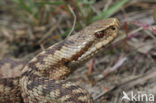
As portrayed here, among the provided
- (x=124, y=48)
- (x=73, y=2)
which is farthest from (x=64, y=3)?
(x=124, y=48)

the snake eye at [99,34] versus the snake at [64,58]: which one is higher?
the snake eye at [99,34]

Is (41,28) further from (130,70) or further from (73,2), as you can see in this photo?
(130,70)

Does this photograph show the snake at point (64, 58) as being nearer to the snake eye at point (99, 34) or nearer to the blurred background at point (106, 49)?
the snake eye at point (99, 34)

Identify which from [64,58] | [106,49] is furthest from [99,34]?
[106,49]

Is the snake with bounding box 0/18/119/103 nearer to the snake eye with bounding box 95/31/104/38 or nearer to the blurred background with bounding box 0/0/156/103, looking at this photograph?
the snake eye with bounding box 95/31/104/38

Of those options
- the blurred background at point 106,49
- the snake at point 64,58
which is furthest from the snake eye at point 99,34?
the blurred background at point 106,49

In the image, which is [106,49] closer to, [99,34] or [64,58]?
[99,34]

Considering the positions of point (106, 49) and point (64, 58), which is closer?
point (64, 58)

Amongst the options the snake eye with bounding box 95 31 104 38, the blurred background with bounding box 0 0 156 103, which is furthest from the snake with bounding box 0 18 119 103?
the blurred background with bounding box 0 0 156 103
